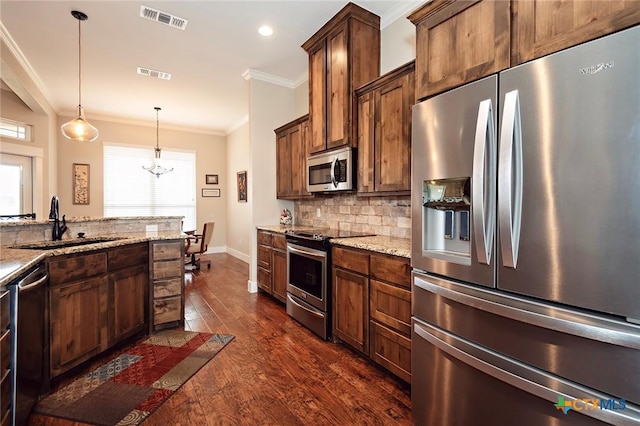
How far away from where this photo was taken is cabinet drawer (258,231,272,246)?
158 inches

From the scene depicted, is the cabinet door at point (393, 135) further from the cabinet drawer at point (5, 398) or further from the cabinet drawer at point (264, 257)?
the cabinet drawer at point (5, 398)

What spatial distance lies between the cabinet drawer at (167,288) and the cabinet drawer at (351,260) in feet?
5.18

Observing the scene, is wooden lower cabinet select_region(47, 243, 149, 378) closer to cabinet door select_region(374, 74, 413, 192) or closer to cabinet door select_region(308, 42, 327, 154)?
cabinet door select_region(308, 42, 327, 154)

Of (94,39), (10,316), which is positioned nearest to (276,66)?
(94,39)

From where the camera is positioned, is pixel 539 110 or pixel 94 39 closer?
pixel 539 110

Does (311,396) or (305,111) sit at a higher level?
(305,111)

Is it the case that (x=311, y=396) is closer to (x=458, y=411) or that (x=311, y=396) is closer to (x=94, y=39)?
(x=458, y=411)

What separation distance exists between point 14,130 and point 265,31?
472 cm

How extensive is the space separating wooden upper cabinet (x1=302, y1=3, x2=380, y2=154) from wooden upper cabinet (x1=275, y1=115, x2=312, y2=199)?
51 cm

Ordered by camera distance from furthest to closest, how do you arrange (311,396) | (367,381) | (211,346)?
(211,346), (367,381), (311,396)

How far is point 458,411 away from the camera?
149 cm

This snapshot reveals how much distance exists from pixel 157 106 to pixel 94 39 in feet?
8.16

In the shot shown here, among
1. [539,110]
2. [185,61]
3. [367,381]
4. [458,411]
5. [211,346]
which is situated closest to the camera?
[539,110]

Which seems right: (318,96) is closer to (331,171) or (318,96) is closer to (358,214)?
(331,171)
